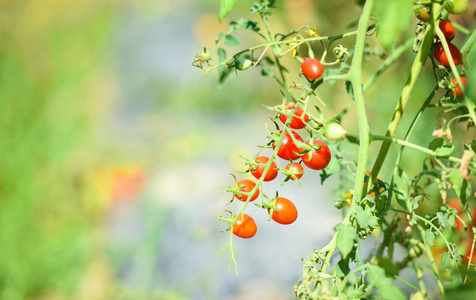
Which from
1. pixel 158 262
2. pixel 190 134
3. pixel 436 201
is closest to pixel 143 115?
pixel 190 134

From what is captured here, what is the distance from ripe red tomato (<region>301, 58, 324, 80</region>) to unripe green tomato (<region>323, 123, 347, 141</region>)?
0.27 ft

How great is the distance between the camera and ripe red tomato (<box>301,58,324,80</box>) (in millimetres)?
542

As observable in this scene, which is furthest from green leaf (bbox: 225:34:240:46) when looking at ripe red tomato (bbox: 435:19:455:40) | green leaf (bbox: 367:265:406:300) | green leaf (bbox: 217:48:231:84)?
green leaf (bbox: 367:265:406:300)

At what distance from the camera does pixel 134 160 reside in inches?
98.9

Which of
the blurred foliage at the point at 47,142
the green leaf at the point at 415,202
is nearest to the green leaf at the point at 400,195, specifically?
the green leaf at the point at 415,202

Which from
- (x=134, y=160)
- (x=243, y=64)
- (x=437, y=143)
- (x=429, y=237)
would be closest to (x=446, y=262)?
(x=429, y=237)

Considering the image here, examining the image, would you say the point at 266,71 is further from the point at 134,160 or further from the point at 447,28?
the point at 134,160

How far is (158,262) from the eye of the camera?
2006mm

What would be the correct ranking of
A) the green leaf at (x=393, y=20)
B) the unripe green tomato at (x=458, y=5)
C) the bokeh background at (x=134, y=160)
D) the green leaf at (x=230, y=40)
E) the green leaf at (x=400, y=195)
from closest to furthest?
the green leaf at (x=393, y=20)
the unripe green tomato at (x=458, y=5)
the green leaf at (x=400, y=195)
the green leaf at (x=230, y=40)
the bokeh background at (x=134, y=160)

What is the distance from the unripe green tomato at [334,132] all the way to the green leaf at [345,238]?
83mm

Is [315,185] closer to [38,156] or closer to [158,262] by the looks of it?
[158,262]

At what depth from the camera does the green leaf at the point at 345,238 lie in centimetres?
45

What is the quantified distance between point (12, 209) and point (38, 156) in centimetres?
38

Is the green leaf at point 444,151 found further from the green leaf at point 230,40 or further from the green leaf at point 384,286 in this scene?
the green leaf at point 230,40
